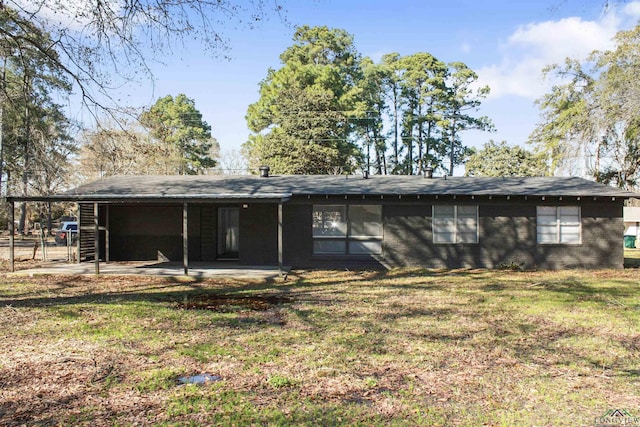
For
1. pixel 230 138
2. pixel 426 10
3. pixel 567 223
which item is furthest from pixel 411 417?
pixel 230 138

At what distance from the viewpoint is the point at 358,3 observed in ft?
21.0

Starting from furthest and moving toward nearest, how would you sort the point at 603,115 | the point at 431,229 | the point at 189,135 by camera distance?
the point at 189,135, the point at 603,115, the point at 431,229

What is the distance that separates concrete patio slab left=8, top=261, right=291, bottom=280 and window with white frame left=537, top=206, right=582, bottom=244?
756cm

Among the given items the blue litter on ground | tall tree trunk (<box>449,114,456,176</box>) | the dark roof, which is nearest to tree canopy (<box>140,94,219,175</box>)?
tall tree trunk (<box>449,114,456,176</box>)

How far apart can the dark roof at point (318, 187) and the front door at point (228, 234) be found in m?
0.91

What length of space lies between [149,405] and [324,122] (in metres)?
27.9

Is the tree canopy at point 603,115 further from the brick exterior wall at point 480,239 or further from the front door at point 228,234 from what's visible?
the front door at point 228,234

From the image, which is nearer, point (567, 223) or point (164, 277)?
point (164, 277)

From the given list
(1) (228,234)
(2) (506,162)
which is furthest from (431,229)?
(2) (506,162)

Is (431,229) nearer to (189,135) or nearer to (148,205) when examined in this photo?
(148,205)

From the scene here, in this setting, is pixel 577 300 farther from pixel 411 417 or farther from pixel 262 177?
pixel 262 177

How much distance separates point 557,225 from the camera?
1433 centimetres

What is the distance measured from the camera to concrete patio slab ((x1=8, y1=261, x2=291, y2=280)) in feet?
39.9

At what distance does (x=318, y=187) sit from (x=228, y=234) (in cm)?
334
